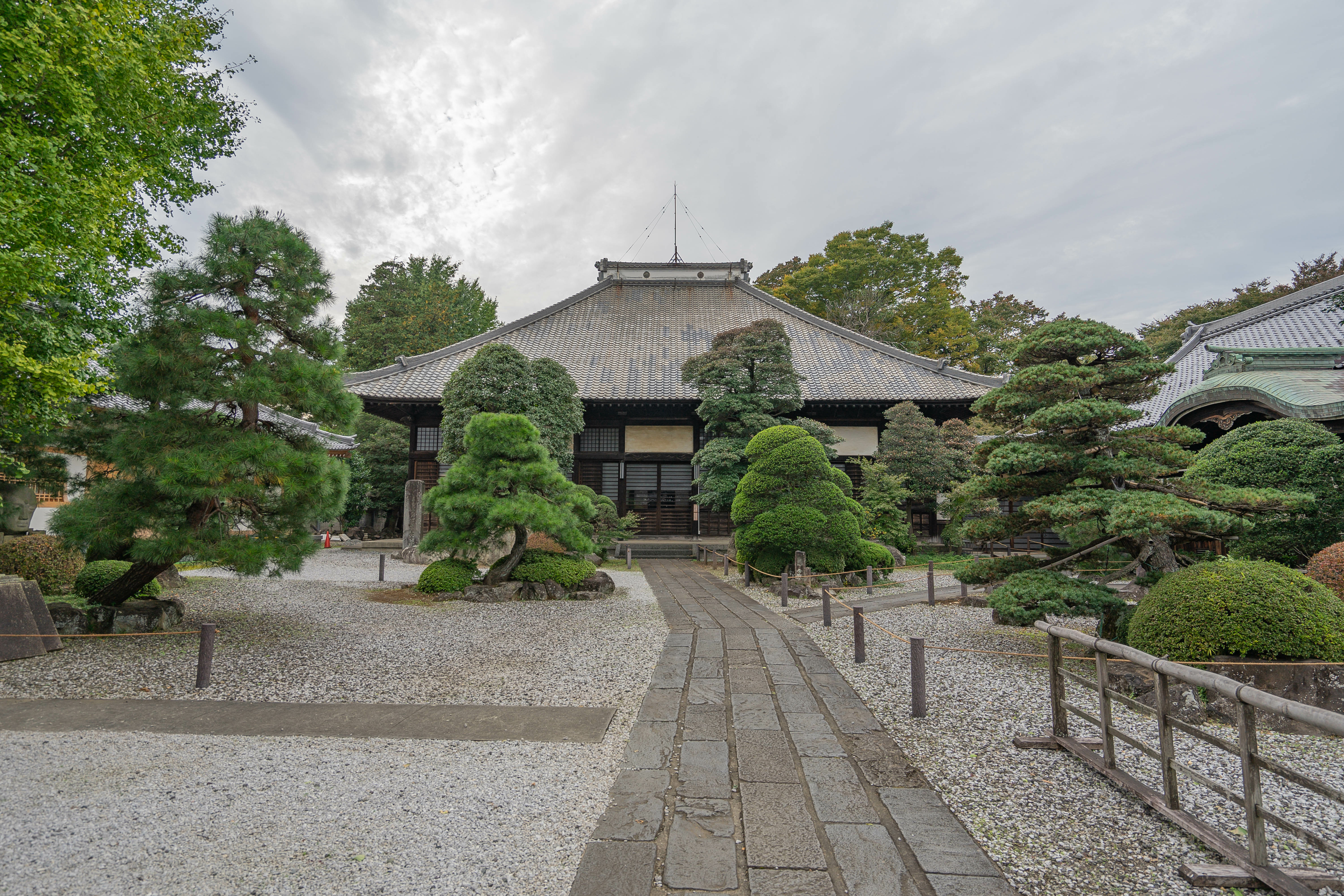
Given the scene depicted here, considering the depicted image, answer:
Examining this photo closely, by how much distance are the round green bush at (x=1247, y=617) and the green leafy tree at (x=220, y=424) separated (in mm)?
7528

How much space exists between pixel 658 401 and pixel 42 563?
1226 cm

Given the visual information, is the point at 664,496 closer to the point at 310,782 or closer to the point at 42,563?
the point at 42,563

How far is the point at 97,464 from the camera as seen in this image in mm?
7086

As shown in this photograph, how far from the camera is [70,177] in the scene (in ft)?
19.8

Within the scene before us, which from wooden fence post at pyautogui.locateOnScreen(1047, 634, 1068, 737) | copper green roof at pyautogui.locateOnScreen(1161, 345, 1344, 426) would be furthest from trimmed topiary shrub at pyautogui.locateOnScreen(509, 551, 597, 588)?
copper green roof at pyautogui.locateOnScreen(1161, 345, 1344, 426)

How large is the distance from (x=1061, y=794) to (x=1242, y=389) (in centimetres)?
964

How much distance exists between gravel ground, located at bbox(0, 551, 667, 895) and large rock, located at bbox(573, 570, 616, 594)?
9.76ft

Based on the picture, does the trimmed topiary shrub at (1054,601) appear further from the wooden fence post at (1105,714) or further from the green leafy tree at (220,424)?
the green leafy tree at (220,424)

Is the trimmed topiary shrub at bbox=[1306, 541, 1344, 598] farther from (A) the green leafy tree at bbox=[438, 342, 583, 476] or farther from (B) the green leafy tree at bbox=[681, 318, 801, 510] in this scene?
(A) the green leafy tree at bbox=[438, 342, 583, 476]

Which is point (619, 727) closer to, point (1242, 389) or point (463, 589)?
point (463, 589)

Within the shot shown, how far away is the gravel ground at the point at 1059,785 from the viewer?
8.27 feet

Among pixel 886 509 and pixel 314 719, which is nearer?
pixel 314 719

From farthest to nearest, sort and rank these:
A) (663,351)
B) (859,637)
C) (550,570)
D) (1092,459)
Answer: (663,351), (550,570), (859,637), (1092,459)

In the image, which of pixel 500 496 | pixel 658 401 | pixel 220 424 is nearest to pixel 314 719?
pixel 220 424
